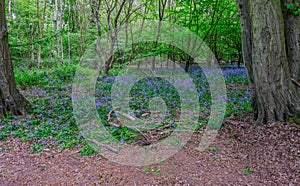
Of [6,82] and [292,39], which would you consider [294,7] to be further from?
[6,82]

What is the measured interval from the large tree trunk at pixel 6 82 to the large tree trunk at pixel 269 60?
4.49 metres

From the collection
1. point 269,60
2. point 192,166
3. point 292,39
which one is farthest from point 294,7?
point 192,166

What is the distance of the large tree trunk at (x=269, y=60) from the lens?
10.5 ft

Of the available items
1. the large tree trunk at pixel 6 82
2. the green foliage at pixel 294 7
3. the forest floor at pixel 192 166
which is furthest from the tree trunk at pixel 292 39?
the large tree trunk at pixel 6 82

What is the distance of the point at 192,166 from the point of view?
271 centimetres

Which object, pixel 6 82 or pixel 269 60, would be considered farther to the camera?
pixel 6 82

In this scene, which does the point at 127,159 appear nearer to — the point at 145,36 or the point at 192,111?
the point at 192,111

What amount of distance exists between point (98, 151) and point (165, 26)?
10071mm

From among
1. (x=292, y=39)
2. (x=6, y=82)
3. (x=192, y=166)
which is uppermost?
(x=292, y=39)

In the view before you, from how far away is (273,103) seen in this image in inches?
134

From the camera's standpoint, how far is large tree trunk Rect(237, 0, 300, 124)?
321 centimetres

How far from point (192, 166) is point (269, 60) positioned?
6.18ft

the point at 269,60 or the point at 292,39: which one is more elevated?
the point at 292,39

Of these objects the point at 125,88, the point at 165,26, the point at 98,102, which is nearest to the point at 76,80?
the point at 125,88
